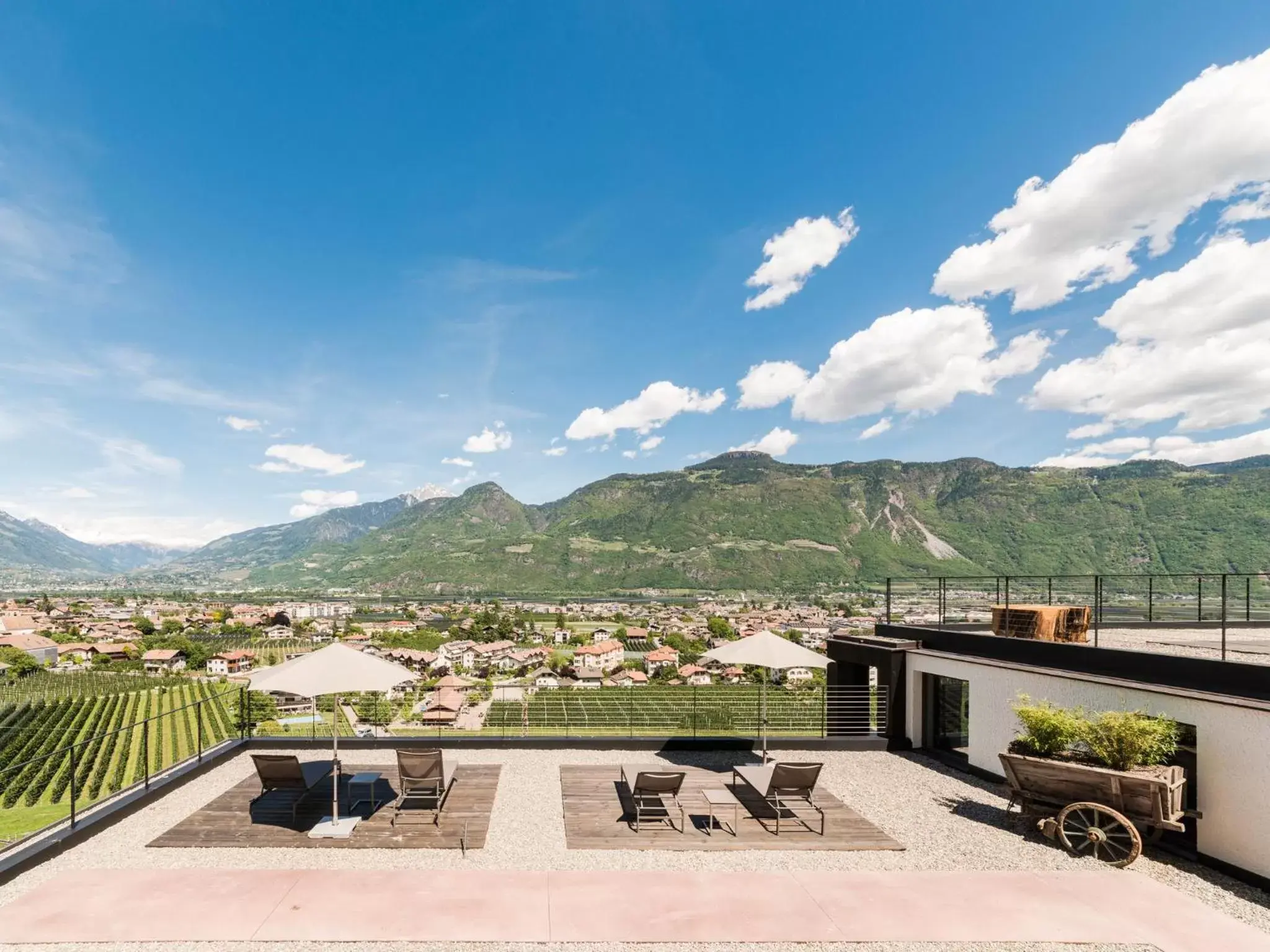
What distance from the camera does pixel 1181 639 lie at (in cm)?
1043

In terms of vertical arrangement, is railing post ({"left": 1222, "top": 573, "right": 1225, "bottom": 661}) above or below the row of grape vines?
above

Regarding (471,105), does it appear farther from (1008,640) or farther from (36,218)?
(1008,640)

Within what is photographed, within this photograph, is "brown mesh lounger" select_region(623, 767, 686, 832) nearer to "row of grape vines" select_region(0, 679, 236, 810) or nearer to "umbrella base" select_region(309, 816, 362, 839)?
"umbrella base" select_region(309, 816, 362, 839)

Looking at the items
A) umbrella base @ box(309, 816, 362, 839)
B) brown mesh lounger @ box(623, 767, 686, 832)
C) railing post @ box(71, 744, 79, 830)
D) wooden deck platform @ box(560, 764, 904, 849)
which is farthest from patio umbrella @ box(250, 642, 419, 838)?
brown mesh lounger @ box(623, 767, 686, 832)

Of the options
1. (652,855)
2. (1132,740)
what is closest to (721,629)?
(1132,740)

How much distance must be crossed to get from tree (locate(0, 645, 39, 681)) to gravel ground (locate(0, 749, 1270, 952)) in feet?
375

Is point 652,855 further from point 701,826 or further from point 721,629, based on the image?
point 721,629

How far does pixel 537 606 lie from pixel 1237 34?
180 metres

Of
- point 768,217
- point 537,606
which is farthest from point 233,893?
point 537,606

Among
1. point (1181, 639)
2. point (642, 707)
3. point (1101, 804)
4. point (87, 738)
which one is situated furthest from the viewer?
point (642, 707)

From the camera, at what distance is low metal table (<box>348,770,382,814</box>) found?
7.42 metres

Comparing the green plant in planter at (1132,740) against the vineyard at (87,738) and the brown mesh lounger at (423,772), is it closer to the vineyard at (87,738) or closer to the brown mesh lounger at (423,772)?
the brown mesh lounger at (423,772)

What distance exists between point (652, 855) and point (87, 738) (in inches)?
2191

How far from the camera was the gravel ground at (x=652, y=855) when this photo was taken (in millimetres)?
5336
